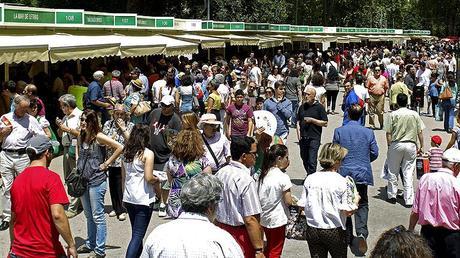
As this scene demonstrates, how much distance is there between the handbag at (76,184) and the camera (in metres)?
6.88

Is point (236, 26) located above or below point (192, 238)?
Answer: above

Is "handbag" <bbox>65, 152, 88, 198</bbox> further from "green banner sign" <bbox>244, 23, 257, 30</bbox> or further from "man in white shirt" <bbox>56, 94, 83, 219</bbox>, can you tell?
"green banner sign" <bbox>244, 23, 257, 30</bbox>

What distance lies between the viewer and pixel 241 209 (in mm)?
5281

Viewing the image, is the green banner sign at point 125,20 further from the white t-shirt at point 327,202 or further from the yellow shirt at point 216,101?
the white t-shirt at point 327,202

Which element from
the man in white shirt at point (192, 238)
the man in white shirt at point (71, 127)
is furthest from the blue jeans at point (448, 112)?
the man in white shirt at point (192, 238)

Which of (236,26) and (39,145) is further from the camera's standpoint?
(236,26)

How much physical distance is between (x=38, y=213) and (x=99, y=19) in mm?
15199

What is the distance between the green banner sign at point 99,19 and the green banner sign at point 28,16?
192 cm

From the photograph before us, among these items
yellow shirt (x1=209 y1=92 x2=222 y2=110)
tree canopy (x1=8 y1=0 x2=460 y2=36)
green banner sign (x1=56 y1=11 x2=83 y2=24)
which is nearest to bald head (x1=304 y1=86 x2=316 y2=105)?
yellow shirt (x1=209 y1=92 x2=222 y2=110)

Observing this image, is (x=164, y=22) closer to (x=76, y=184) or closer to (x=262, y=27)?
(x=262, y=27)

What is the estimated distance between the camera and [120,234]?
841cm

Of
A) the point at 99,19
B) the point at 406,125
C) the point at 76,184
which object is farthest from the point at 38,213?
the point at 99,19

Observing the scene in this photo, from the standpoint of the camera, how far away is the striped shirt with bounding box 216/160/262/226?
5250mm

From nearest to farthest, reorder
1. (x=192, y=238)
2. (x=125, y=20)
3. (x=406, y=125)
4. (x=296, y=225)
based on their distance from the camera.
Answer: (x=192, y=238) → (x=296, y=225) → (x=406, y=125) → (x=125, y=20)
